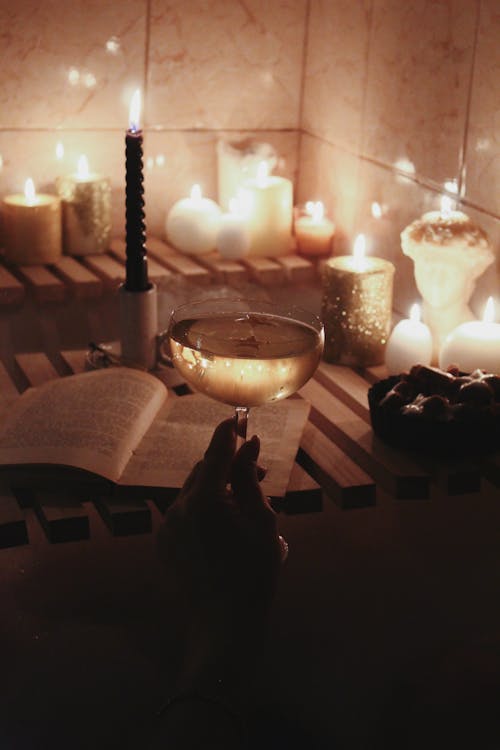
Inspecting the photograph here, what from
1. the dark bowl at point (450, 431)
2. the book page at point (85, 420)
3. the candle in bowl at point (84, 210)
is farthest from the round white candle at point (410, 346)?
the candle in bowl at point (84, 210)

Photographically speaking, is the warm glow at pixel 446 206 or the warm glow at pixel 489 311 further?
the warm glow at pixel 446 206

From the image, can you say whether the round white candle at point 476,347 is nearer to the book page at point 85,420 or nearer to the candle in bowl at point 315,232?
the book page at point 85,420

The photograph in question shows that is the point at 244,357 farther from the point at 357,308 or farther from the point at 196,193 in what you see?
the point at 196,193

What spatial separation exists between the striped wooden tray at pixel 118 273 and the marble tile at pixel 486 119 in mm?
476

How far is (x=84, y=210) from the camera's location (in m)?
2.05

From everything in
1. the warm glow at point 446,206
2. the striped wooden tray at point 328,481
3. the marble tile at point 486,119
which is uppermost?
the marble tile at point 486,119

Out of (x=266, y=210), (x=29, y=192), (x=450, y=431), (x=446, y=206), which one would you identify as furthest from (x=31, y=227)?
(x=450, y=431)

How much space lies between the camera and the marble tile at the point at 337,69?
203 centimetres

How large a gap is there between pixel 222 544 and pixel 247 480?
72 millimetres

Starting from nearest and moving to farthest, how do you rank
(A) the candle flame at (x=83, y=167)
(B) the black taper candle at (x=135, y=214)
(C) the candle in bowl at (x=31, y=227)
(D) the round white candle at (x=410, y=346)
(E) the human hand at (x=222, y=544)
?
(E) the human hand at (x=222, y=544) < (B) the black taper candle at (x=135, y=214) < (D) the round white candle at (x=410, y=346) < (C) the candle in bowl at (x=31, y=227) < (A) the candle flame at (x=83, y=167)

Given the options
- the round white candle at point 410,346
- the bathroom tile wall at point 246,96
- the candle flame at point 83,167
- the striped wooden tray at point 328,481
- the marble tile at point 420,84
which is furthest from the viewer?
the candle flame at point 83,167

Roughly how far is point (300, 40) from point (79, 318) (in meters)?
0.78

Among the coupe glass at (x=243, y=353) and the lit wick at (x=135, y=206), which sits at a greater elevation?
the lit wick at (x=135, y=206)

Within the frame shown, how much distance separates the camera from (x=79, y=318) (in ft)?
6.35
